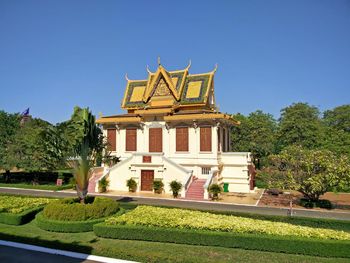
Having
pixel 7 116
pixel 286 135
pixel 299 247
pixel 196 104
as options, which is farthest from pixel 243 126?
pixel 299 247

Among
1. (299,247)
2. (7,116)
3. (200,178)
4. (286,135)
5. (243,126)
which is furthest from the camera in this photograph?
(243,126)

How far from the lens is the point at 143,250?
12.1 meters

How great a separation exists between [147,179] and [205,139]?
7.65 metres

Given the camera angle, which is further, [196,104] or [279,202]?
[196,104]

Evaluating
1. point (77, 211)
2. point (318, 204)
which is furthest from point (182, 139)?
point (77, 211)

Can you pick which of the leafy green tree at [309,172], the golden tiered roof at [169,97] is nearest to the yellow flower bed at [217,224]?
the leafy green tree at [309,172]

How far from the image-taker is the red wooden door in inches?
1150

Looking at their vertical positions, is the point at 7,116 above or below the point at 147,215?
above

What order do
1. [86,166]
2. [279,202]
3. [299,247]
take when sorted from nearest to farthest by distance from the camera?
[299,247] < [86,166] < [279,202]

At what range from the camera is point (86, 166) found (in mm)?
17812

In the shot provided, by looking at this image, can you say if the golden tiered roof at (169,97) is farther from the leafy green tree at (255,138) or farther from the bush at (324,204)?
the leafy green tree at (255,138)

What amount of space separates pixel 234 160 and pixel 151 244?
19122mm

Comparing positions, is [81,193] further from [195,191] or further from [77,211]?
[195,191]

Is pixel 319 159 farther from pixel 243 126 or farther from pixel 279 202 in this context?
pixel 243 126
